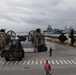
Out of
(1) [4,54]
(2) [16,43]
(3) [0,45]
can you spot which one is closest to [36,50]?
(3) [0,45]

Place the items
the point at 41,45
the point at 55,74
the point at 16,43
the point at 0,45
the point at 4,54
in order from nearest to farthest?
the point at 55,74 < the point at 4,54 < the point at 16,43 < the point at 0,45 < the point at 41,45

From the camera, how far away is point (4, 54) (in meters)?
38.1

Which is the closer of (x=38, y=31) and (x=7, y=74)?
(x=7, y=74)

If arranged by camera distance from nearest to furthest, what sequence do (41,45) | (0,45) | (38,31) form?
1. (0,45)
2. (41,45)
3. (38,31)

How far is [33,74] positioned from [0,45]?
119 ft

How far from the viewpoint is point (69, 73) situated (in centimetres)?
2317

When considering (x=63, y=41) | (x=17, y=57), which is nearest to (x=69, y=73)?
(x=17, y=57)

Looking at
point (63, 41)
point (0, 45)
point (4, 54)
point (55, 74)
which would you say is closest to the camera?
point (55, 74)

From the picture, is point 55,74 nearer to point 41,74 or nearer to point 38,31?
point 41,74

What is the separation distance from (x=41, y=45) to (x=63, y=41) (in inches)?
1708

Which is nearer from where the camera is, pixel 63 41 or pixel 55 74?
pixel 55 74

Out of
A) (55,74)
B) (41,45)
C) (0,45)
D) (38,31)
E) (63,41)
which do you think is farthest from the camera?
(63,41)

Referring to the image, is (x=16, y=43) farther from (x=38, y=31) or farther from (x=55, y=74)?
(x=38, y=31)

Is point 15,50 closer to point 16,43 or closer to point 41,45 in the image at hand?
point 16,43
